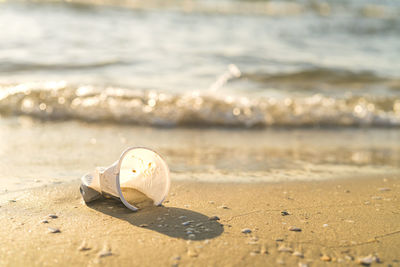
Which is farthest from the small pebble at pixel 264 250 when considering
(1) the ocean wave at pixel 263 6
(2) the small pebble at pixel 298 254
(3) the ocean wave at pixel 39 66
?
(1) the ocean wave at pixel 263 6

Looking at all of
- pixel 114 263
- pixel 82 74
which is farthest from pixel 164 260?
pixel 82 74

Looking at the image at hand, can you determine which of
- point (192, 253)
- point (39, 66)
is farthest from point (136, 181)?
point (39, 66)

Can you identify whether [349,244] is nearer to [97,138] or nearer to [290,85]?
[97,138]

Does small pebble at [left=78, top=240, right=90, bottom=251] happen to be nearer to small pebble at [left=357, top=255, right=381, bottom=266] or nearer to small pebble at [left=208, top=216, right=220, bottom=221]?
small pebble at [left=208, top=216, right=220, bottom=221]

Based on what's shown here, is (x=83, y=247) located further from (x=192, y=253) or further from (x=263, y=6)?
(x=263, y=6)

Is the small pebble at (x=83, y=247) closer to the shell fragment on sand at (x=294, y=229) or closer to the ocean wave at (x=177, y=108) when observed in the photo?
the shell fragment on sand at (x=294, y=229)
